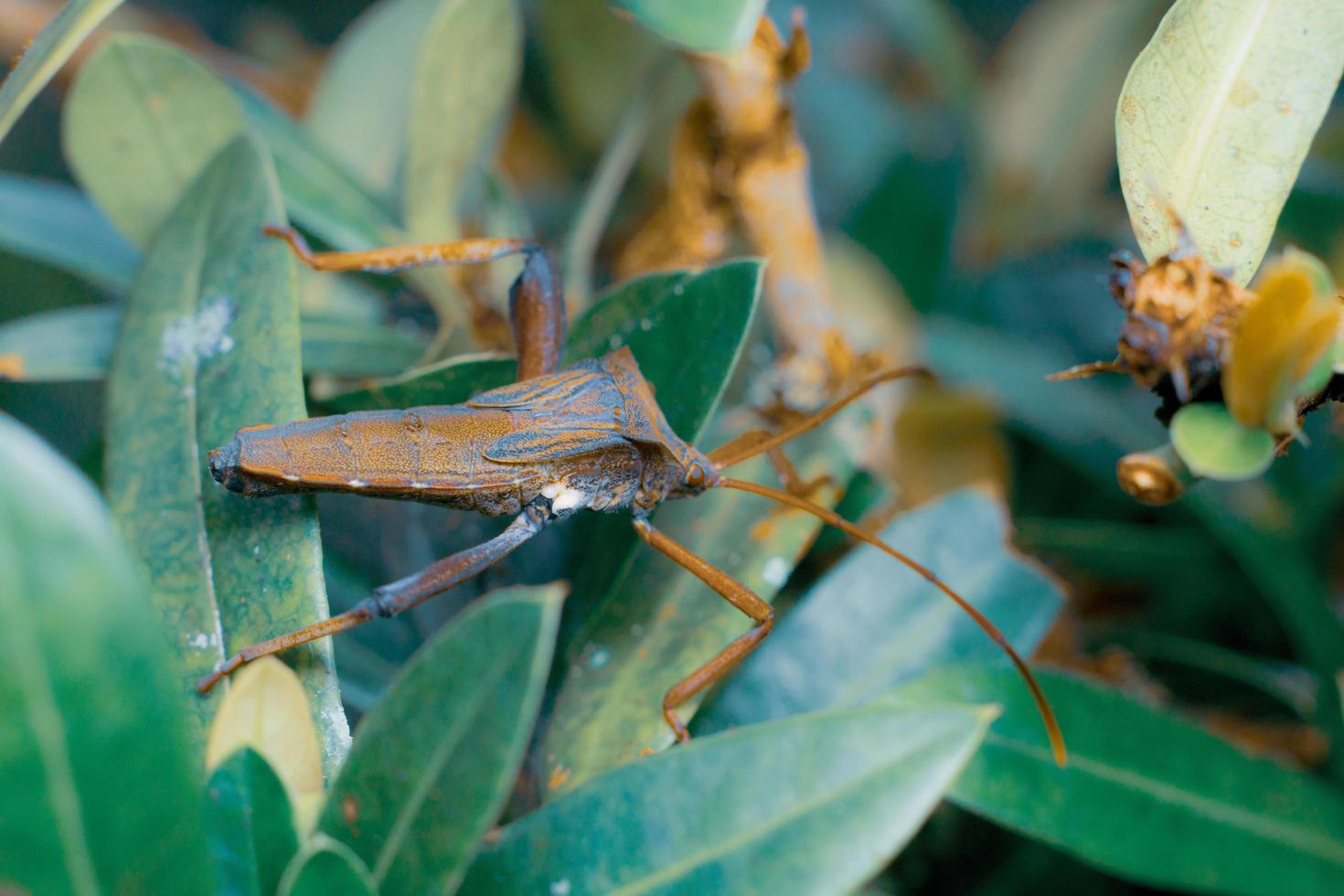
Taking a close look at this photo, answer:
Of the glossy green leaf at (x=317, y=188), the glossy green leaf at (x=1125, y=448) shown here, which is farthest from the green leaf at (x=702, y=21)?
the glossy green leaf at (x=1125, y=448)

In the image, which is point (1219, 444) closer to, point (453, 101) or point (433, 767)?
point (433, 767)

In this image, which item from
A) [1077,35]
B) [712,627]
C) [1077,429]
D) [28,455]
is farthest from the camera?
[1077,35]

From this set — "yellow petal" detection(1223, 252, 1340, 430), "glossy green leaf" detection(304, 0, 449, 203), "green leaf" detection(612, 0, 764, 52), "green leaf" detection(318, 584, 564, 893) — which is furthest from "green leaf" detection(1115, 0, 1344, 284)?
"glossy green leaf" detection(304, 0, 449, 203)

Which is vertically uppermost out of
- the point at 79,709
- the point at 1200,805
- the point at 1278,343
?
the point at 1278,343

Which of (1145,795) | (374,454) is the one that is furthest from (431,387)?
(1145,795)

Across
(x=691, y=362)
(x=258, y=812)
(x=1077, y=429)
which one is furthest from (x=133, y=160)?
(x=1077, y=429)

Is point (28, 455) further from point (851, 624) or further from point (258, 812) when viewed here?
point (851, 624)
